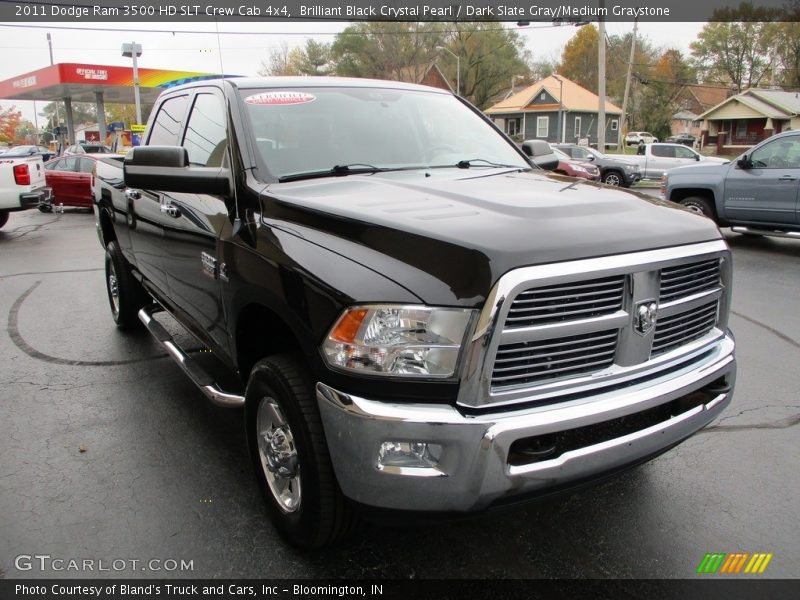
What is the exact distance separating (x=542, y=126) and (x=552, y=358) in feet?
197

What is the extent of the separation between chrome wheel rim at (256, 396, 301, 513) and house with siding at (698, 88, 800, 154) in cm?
5536

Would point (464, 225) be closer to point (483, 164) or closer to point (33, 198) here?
point (483, 164)

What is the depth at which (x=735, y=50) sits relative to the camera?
2913 inches

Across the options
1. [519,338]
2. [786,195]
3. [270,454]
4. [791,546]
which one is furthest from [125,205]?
[786,195]

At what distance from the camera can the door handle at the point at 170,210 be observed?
12.2 ft

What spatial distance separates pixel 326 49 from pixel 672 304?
2579 inches

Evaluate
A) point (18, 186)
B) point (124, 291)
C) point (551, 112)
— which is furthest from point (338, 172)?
point (551, 112)

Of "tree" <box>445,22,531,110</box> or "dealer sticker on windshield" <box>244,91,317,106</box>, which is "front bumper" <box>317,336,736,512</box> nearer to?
"dealer sticker on windshield" <box>244,91,317,106</box>

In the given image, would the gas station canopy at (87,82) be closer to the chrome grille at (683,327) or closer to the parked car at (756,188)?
the parked car at (756,188)

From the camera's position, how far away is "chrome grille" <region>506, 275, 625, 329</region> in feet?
6.81

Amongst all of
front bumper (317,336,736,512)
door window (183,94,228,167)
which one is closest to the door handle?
door window (183,94,228,167)

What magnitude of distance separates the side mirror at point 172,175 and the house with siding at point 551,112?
56.6 m

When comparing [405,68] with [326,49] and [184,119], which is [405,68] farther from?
[184,119]

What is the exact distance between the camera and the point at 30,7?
74.0 feet
